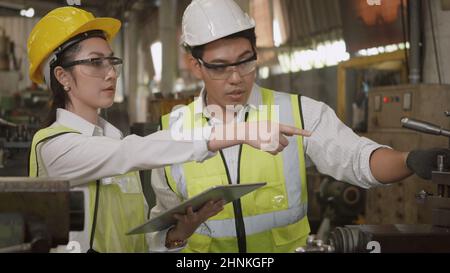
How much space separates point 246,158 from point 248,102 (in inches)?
6.9

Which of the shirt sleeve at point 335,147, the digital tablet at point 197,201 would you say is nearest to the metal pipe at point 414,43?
the shirt sleeve at point 335,147

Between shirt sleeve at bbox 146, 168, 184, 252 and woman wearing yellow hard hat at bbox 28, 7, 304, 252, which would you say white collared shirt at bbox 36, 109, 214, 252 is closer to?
woman wearing yellow hard hat at bbox 28, 7, 304, 252

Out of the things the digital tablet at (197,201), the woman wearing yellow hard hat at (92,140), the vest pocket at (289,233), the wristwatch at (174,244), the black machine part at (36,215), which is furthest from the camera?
the vest pocket at (289,233)

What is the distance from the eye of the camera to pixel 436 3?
1839 millimetres

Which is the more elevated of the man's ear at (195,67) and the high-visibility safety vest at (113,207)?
the man's ear at (195,67)

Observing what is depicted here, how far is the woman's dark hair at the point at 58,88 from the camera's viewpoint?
1341 millimetres

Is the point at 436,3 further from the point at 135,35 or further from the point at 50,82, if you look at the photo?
the point at 50,82

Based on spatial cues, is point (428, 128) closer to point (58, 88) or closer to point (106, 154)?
point (106, 154)

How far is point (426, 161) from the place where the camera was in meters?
1.31

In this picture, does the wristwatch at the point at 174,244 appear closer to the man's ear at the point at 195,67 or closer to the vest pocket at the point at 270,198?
the vest pocket at the point at 270,198

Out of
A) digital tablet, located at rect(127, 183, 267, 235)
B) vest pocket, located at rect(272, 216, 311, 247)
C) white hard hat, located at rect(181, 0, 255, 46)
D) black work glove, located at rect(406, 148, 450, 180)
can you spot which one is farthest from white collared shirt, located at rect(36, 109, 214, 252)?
black work glove, located at rect(406, 148, 450, 180)

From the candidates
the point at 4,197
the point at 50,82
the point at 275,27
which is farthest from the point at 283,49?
the point at 4,197

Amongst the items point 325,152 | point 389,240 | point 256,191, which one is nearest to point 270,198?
point 256,191
